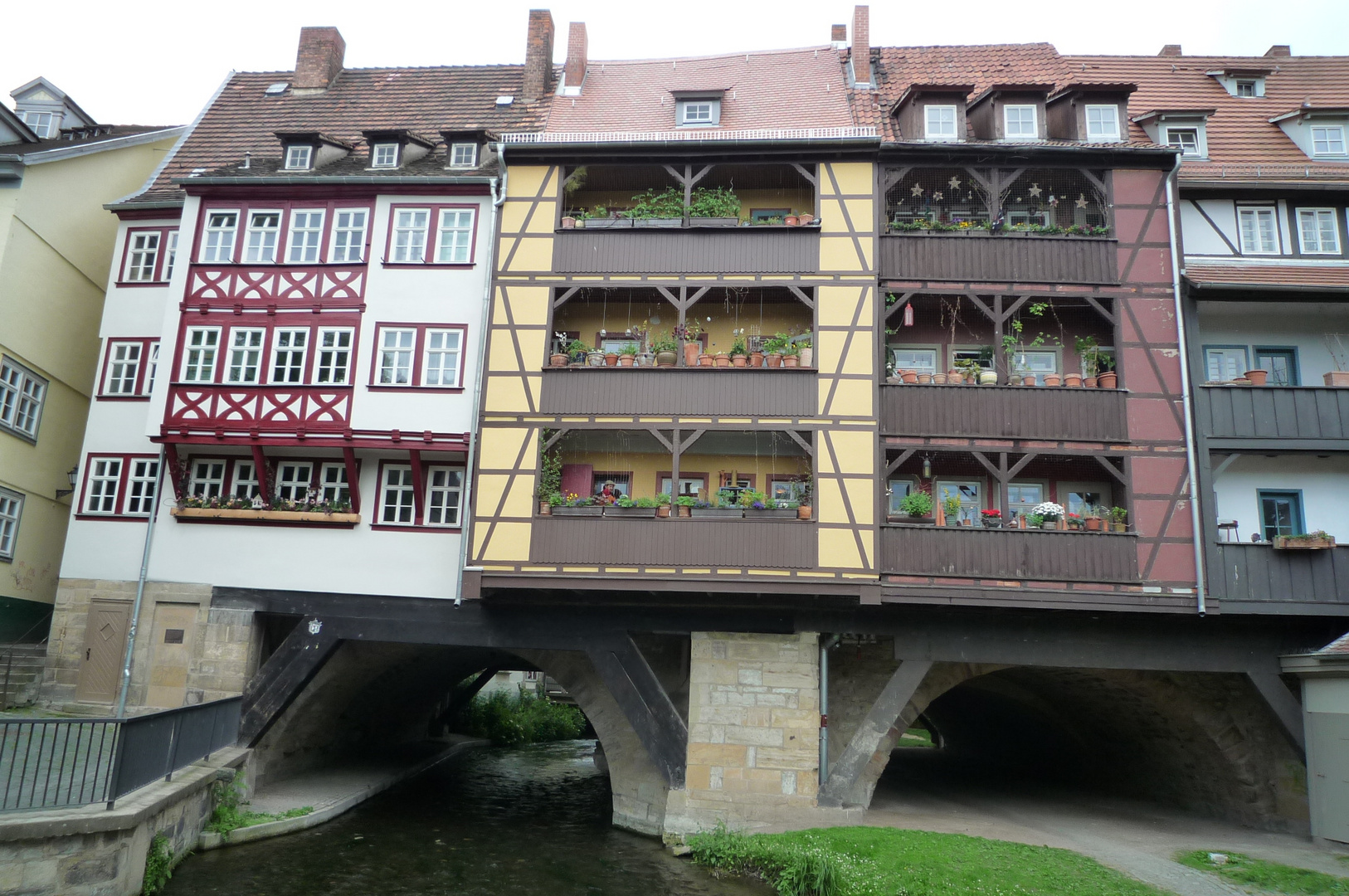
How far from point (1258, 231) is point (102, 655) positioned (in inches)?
883

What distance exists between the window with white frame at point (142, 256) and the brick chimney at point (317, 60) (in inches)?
208

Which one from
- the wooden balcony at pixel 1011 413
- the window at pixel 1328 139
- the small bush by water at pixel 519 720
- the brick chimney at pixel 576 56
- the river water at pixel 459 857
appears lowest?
the river water at pixel 459 857

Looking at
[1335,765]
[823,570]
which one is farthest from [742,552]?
[1335,765]

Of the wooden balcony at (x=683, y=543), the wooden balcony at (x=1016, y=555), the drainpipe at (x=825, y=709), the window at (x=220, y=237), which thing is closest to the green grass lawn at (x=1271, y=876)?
the wooden balcony at (x=1016, y=555)

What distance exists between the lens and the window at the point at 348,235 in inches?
724

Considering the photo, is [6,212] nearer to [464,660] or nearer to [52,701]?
[52,701]

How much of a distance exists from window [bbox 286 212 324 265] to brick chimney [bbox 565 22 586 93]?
6.33 m

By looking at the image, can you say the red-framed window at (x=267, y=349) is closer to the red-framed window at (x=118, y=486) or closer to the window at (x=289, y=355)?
the window at (x=289, y=355)

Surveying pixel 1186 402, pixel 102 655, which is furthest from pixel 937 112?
pixel 102 655

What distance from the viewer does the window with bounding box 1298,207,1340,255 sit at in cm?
1753

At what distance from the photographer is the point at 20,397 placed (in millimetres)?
19328

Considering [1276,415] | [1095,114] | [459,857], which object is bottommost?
[459,857]

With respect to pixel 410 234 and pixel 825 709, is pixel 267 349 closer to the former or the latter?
pixel 410 234

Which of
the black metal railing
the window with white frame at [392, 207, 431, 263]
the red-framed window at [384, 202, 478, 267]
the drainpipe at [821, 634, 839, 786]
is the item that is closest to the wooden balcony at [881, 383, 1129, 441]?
the drainpipe at [821, 634, 839, 786]
